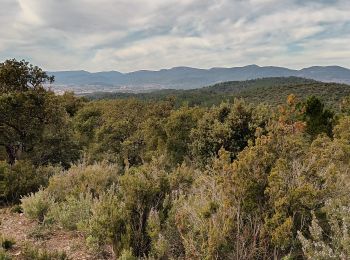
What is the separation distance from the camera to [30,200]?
25.0ft

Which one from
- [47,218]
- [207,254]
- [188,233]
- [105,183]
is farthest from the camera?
[105,183]

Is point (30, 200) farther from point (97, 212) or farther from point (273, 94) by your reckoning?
point (273, 94)

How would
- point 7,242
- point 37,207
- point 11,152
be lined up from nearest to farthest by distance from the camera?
point 7,242, point 37,207, point 11,152

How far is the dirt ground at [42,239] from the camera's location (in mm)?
5879

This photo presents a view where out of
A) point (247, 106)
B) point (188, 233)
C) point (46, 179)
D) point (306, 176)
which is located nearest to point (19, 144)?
point (46, 179)

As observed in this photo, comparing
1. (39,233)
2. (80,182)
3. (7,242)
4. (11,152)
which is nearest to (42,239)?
(39,233)

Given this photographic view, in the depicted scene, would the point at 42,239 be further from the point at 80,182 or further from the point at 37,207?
the point at 80,182

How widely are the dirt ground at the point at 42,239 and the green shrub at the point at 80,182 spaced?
1164mm

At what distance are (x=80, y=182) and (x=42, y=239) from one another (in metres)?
2.60

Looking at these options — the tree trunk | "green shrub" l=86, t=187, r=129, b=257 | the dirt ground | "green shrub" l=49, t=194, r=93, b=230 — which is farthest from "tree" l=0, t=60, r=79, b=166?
"green shrub" l=86, t=187, r=129, b=257

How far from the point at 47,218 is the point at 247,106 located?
10.2m

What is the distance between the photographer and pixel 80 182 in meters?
9.07

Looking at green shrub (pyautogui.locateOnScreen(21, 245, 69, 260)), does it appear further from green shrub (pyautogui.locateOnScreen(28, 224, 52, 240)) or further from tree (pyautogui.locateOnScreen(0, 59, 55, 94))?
tree (pyautogui.locateOnScreen(0, 59, 55, 94))

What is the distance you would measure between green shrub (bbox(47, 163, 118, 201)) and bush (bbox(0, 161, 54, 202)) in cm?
137
